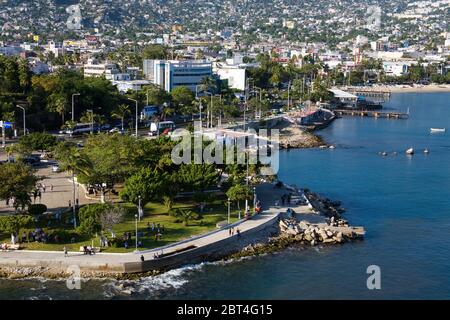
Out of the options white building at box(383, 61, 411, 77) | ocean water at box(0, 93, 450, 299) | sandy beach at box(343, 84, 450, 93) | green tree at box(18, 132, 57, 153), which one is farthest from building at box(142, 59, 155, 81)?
white building at box(383, 61, 411, 77)

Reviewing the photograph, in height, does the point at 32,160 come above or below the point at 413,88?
below

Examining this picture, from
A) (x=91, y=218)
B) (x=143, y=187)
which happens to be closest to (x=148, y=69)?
(x=143, y=187)

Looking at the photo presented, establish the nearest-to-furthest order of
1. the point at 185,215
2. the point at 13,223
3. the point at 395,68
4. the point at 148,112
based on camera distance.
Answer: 1. the point at 13,223
2. the point at 185,215
3. the point at 148,112
4. the point at 395,68

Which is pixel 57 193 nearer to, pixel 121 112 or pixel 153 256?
pixel 153 256

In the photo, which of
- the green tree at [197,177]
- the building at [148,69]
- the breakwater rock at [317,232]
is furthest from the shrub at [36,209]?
the building at [148,69]

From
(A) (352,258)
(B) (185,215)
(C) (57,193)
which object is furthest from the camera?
(C) (57,193)
